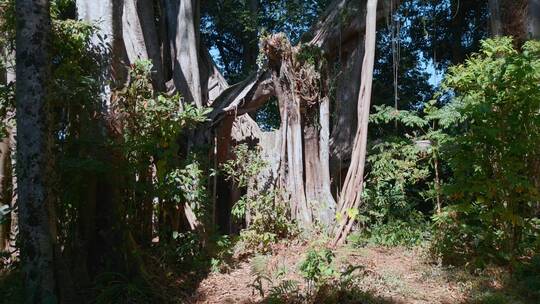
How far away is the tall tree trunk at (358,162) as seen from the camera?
709cm

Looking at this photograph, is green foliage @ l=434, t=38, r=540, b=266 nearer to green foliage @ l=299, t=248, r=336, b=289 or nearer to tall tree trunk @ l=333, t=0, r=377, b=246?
tall tree trunk @ l=333, t=0, r=377, b=246

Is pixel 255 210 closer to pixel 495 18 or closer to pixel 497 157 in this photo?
pixel 497 157

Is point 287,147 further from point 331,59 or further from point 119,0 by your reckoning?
point 119,0

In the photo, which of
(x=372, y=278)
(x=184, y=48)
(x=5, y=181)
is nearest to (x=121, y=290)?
(x=372, y=278)

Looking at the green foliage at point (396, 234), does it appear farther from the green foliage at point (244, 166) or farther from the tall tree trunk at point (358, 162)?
the green foliage at point (244, 166)

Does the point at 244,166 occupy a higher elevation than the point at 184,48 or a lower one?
lower

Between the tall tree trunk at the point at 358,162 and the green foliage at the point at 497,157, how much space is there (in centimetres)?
123

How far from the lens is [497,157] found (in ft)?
19.5

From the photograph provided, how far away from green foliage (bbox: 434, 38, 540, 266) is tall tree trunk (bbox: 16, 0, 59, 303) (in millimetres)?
4628

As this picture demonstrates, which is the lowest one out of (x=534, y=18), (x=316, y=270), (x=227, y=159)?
(x=316, y=270)

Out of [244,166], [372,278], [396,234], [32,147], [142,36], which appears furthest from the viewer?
[244,166]

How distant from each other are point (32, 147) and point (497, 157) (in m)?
5.13

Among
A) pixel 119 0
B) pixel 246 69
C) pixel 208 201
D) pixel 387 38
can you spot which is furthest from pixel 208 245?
pixel 246 69

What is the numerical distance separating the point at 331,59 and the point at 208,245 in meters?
4.52
